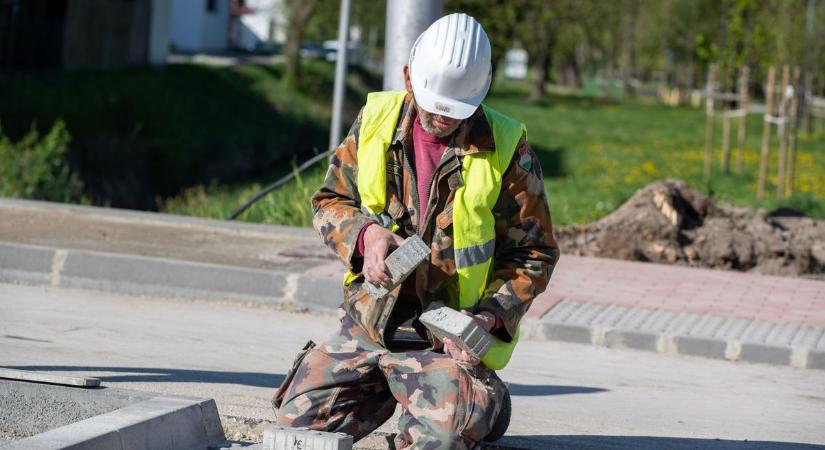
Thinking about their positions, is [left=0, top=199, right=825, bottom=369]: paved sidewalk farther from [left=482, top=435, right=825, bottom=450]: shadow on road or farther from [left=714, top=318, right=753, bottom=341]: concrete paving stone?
[left=482, top=435, right=825, bottom=450]: shadow on road

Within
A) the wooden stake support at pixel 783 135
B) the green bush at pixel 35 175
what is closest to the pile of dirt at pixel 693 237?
the green bush at pixel 35 175

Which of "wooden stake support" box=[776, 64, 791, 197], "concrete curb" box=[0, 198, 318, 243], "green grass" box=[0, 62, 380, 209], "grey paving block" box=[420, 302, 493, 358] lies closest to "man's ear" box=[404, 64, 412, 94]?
"grey paving block" box=[420, 302, 493, 358]

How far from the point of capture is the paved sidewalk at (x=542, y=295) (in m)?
8.58

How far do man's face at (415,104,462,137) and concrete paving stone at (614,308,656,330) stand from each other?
14.4 feet

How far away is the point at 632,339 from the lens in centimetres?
855

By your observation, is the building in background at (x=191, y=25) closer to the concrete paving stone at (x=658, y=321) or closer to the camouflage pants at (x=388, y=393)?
the concrete paving stone at (x=658, y=321)

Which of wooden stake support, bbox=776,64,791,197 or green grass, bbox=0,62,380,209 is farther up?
wooden stake support, bbox=776,64,791,197

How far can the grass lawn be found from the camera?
46.1ft

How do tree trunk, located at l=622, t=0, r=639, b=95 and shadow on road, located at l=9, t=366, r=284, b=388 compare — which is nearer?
shadow on road, located at l=9, t=366, r=284, b=388

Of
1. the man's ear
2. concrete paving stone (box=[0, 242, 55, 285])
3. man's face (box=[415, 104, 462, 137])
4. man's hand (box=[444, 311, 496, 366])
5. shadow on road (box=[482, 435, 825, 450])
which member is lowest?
concrete paving stone (box=[0, 242, 55, 285])

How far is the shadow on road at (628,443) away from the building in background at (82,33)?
25.0 m

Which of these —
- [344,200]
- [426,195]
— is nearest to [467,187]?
[426,195]

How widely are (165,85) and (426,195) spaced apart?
2897 centimetres

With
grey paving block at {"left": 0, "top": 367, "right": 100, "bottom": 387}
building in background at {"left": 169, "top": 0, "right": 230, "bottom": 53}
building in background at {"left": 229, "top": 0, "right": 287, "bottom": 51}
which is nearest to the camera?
grey paving block at {"left": 0, "top": 367, "right": 100, "bottom": 387}
